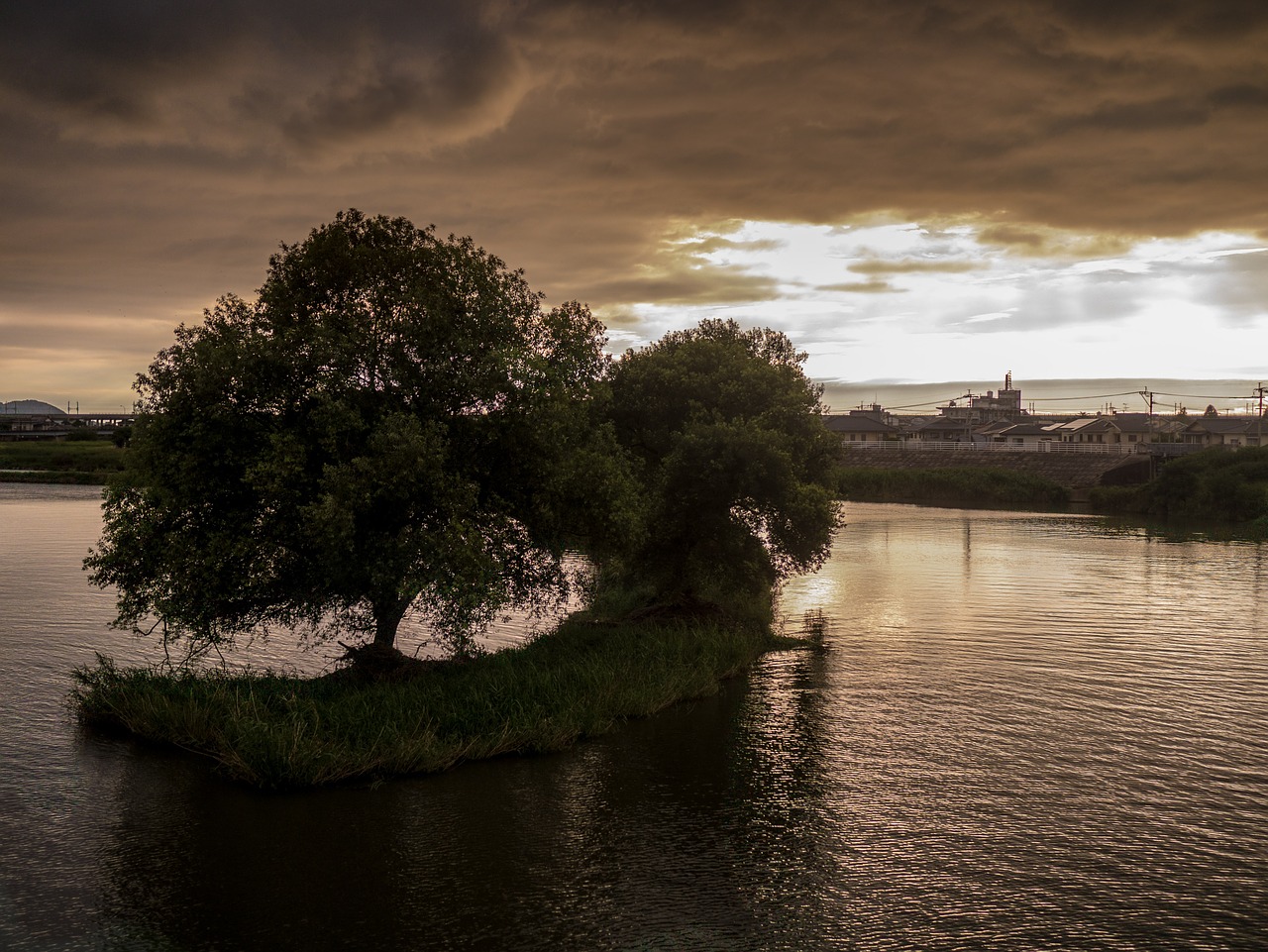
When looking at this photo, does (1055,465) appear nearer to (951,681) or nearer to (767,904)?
(951,681)

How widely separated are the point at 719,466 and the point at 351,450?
16.4 m

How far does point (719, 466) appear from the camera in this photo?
40.6 m

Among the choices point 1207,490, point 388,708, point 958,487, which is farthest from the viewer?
point 958,487

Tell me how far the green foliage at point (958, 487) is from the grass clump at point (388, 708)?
106m

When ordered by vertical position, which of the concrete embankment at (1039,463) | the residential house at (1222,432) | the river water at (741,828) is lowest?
the river water at (741,828)

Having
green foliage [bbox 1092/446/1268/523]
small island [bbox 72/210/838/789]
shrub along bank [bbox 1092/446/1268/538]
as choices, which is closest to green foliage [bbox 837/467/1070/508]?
shrub along bank [bbox 1092/446/1268/538]

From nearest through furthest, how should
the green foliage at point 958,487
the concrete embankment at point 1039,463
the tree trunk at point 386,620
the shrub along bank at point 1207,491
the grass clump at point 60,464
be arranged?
the tree trunk at point 386,620, the shrub along bank at point 1207,491, the green foliage at point 958,487, the concrete embankment at point 1039,463, the grass clump at point 60,464

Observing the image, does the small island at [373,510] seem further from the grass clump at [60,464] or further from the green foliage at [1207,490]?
the grass clump at [60,464]

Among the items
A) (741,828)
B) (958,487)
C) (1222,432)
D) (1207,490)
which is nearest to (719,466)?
(741,828)

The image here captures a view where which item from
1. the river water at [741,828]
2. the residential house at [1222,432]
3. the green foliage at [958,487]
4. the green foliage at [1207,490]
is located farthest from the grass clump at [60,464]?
the residential house at [1222,432]

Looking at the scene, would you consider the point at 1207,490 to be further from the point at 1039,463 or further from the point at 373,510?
the point at 373,510

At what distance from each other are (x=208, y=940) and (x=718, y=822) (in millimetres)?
11643

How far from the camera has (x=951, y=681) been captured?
37.3 m

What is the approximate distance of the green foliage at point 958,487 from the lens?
13425 cm
